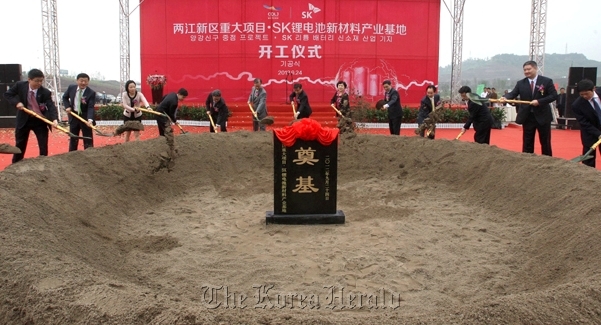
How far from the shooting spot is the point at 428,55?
54.9 feet

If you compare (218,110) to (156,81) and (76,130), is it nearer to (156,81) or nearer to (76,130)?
(76,130)

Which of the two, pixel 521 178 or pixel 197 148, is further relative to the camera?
pixel 197 148

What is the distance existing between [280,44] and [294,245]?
41.9ft

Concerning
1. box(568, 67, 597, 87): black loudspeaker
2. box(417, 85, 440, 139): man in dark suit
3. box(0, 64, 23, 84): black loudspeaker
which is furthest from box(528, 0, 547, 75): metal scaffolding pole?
box(0, 64, 23, 84): black loudspeaker

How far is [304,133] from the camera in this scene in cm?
515

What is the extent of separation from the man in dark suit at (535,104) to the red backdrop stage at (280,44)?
973 cm

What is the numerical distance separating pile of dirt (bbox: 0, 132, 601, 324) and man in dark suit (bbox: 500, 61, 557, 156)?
57 cm

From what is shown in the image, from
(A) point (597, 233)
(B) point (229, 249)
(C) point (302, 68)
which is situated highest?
(C) point (302, 68)

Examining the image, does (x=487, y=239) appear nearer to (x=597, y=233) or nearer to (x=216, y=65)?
(x=597, y=233)

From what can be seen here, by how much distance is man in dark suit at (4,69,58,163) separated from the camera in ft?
20.9

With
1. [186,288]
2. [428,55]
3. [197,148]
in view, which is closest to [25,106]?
[197,148]

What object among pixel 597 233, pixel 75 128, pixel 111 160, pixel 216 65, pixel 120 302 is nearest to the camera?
pixel 120 302

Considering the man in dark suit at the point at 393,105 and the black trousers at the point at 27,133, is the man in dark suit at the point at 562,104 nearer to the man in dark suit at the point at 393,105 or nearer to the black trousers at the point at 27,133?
the man in dark suit at the point at 393,105

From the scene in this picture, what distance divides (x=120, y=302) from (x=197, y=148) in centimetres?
584
